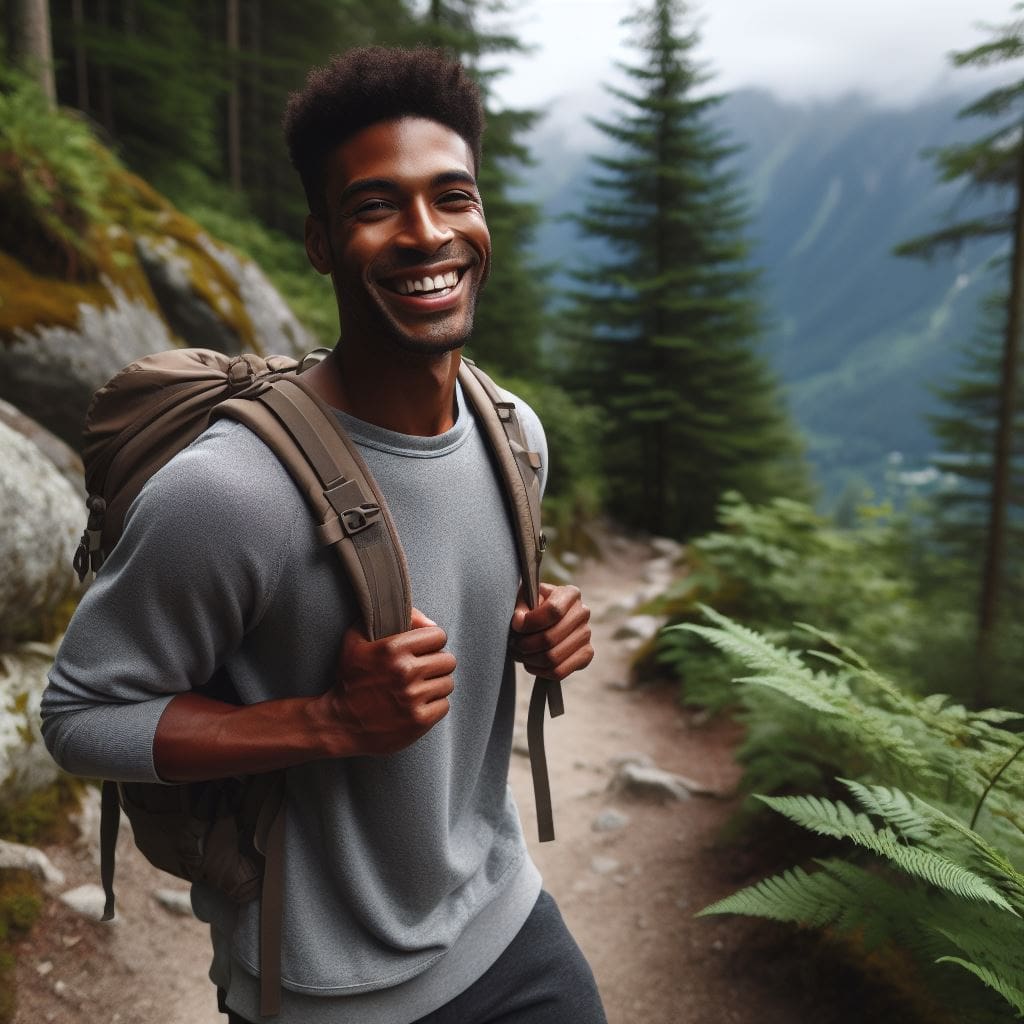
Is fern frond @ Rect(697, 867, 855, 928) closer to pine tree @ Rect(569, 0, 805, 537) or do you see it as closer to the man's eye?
the man's eye

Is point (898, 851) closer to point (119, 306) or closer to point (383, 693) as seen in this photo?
point (383, 693)

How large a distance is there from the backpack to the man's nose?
13.1 inches

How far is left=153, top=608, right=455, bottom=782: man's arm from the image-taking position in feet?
4.23

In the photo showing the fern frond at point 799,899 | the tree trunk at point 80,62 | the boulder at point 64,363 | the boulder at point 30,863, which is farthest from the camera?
the tree trunk at point 80,62

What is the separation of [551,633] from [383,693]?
471 millimetres

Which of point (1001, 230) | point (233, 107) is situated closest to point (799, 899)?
point (1001, 230)

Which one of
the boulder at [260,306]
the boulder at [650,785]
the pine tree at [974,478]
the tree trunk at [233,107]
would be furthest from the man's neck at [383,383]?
the tree trunk at [233,107]

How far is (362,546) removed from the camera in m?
1.33

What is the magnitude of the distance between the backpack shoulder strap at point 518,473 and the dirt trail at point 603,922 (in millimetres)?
2458

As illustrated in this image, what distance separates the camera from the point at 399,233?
1448 mm

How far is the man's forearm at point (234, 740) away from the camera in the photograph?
130 centimetres

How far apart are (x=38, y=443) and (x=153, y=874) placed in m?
2.62

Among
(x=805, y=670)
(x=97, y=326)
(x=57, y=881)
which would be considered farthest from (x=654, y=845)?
(x=97, y=326)

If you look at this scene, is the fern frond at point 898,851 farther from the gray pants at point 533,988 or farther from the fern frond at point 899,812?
the gray pants at point 533,988
